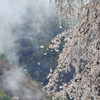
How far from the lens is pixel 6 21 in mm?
17641

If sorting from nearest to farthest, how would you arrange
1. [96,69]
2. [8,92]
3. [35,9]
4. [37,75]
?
[96,69], [8,92], [37,75], [35,9]

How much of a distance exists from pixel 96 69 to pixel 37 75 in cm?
1249

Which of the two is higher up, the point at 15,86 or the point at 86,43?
the point at 15,86

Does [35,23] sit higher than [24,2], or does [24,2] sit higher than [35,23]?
[24,2]

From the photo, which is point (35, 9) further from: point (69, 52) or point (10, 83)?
point (69, 52)

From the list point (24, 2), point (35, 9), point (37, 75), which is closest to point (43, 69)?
point (37, 75)

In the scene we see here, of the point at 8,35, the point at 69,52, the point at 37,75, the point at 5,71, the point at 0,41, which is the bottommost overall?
the point at 69,52

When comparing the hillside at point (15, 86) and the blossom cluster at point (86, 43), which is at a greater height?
the hillside at point (15, 86)

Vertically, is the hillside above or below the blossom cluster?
above

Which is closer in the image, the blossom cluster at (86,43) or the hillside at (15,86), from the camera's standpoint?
the blossom cluster at (86,43)

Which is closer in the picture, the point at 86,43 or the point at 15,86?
the point at 86,43

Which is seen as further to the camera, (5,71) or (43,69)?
(43,69)

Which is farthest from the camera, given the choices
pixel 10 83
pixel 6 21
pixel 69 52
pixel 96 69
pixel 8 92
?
pixel 6 21

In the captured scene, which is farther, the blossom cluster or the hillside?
the hillside
